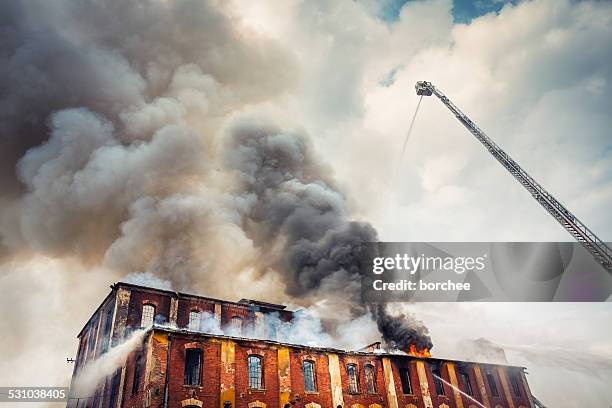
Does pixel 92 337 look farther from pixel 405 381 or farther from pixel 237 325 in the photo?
pixel 405 381

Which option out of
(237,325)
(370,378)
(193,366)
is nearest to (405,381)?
(370,378)

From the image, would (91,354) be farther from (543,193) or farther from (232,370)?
(543,193)

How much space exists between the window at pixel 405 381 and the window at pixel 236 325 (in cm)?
1129

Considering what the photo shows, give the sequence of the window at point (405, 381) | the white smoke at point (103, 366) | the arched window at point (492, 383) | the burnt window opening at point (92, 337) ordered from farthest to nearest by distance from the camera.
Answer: the arched window at point (492, 383) → the burnt window opening at point (92, 337) → the window at point (405, 381) → the white smoke at point (103, 366)

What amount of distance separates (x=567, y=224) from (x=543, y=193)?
2.36m

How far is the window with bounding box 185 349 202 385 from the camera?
626 inches

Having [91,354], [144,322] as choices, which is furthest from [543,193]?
[91,354]

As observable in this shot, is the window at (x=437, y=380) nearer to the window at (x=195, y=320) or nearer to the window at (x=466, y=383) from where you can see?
the window at (x=466, y=383)

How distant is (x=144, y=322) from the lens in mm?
23016

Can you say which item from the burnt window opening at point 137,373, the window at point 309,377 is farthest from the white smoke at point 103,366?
the window at point 309,377

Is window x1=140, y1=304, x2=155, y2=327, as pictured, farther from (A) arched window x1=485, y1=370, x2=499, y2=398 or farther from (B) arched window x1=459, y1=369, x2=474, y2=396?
(A) arched window x1=485, y1=370, x2=499, y2=398

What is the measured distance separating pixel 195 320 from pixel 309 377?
9.77 m

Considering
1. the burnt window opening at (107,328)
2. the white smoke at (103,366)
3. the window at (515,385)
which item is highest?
the burnt window opening at (107,328)

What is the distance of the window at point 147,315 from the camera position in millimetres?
23009
